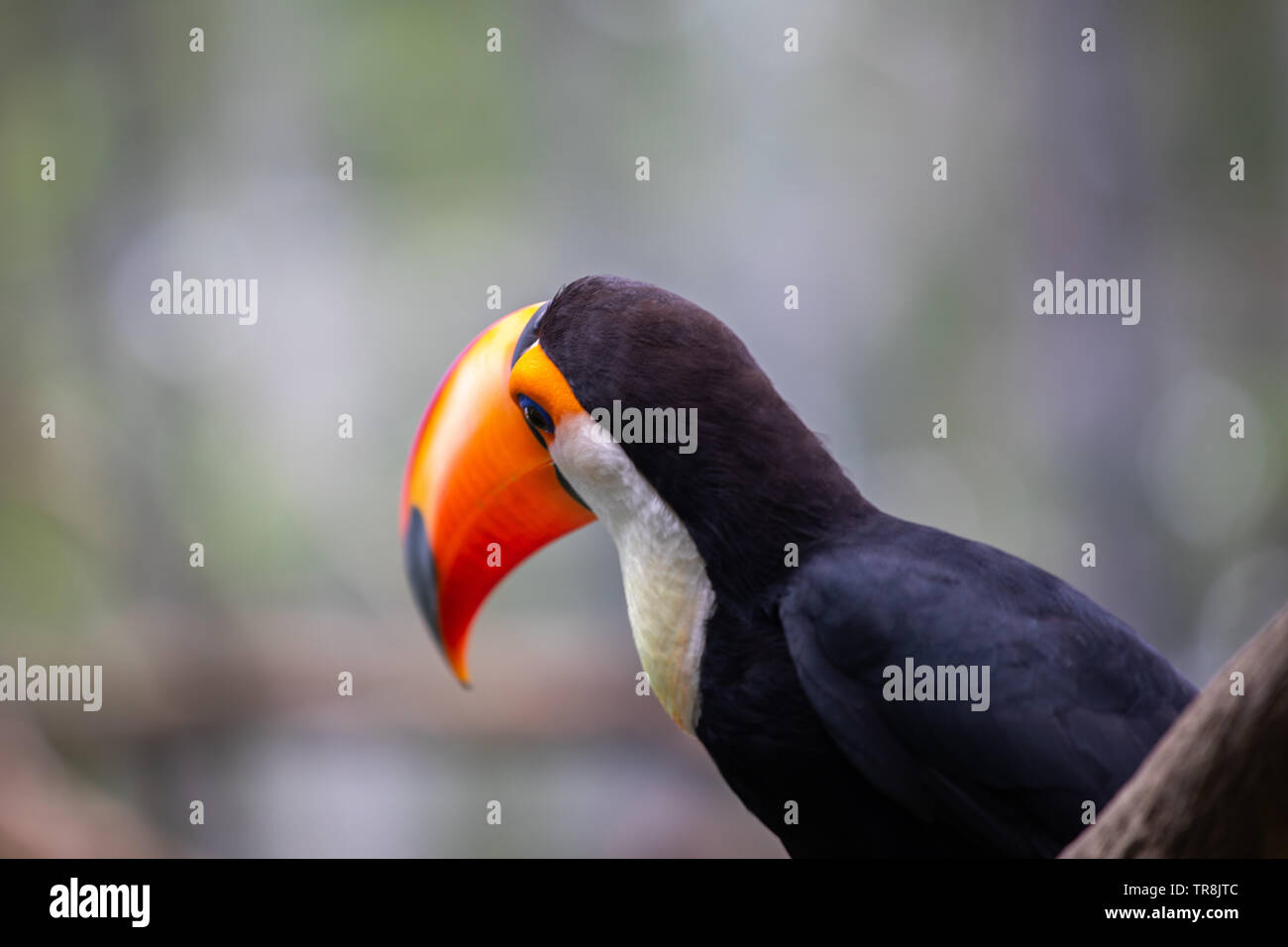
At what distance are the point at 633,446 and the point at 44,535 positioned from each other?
12.9 feet

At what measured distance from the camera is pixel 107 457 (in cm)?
498

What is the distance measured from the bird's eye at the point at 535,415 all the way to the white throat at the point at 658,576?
0.21ft

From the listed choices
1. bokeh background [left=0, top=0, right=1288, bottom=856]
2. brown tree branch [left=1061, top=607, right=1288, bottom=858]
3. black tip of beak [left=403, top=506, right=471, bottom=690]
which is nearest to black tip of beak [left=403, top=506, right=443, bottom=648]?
black tip of beak [left=403, top=506, right=471, bottom=690]

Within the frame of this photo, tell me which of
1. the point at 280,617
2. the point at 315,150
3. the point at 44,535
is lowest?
the point at 280,617

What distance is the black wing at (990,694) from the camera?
151cm

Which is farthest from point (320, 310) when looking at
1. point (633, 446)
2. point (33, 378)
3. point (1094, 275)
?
point (633, 446)

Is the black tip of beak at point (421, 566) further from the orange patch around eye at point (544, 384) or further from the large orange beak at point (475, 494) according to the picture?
the orange patch around eye at point (544, 384)

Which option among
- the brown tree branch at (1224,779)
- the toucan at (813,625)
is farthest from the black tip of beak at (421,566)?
the brown tree branch at (1224,779)

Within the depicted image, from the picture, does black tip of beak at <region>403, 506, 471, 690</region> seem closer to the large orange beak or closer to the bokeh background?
the large orange beak

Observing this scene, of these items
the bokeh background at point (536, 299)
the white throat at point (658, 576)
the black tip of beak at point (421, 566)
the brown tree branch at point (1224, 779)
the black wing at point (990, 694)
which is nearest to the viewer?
the brown tree branch at point (1224, 779)

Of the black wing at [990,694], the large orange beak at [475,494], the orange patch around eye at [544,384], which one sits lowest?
the black wing at [990,694]

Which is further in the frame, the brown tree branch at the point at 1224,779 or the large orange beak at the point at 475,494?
the large orange beak at the point at 475,494
